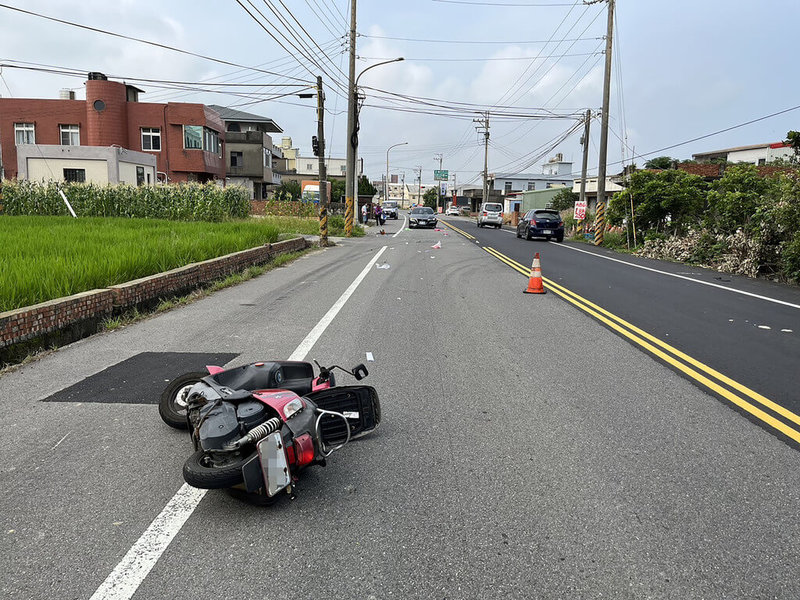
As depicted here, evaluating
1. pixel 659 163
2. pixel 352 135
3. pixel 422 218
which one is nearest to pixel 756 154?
pixel 659 163

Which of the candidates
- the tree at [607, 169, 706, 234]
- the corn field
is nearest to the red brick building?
the corn field

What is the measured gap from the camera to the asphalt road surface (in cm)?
299

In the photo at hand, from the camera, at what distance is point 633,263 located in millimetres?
19953

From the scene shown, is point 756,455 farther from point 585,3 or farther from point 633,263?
point 585,3

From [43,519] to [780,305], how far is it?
11.6 meters

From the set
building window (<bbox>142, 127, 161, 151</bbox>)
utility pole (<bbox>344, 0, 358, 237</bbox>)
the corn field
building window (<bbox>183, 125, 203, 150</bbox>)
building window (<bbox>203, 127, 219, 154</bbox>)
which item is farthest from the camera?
building window (<bbox>203, 127, 219, 154</bbox>)

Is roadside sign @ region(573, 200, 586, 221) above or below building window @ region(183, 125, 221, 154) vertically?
below

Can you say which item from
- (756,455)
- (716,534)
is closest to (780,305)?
(756,455)

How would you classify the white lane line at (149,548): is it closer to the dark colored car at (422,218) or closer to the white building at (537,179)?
the dark colored car at (422,218)

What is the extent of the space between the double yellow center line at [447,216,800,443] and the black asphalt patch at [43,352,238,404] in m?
4.79

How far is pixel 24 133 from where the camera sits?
145 feet

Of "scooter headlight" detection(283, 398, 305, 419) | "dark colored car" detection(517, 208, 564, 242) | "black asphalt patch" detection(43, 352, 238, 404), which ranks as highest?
"dark colored car" detection(517, 208, 564, 242)

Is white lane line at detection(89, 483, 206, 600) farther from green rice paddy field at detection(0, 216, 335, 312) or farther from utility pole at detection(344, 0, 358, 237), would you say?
utility pole at detection(344, 0, 358, 237)

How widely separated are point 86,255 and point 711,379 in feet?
30.3
